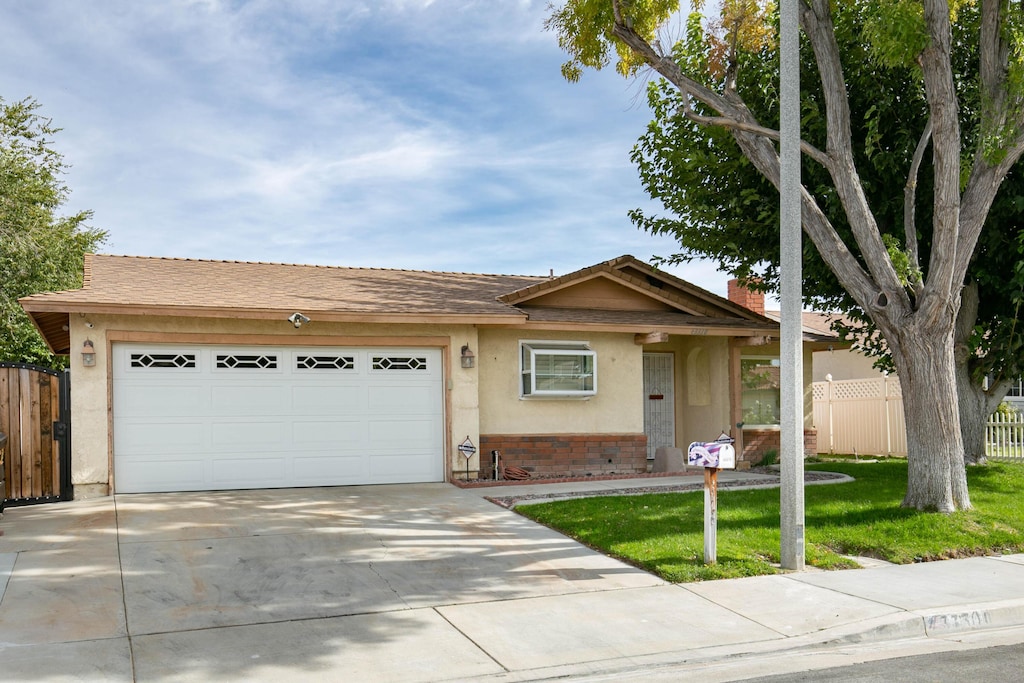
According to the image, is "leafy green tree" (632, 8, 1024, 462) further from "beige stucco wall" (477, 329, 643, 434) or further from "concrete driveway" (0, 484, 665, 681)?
"concrete driveway" (0, 484, 665, 681)

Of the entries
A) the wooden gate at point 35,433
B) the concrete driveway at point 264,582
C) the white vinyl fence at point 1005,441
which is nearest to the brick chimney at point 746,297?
the white vinyl fence at point 1005,441

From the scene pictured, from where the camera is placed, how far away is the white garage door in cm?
1232

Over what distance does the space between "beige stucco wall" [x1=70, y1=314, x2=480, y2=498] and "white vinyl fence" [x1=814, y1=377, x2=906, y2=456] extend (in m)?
10.5

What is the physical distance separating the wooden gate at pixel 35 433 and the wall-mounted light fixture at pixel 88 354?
39 centimetres

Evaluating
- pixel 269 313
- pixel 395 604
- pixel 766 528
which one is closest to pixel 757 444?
pixel 766 528

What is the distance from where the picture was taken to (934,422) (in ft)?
34.2

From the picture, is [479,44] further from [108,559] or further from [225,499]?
[108,559]

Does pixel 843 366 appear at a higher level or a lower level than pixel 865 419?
higher

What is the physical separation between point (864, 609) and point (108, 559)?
6.91 m

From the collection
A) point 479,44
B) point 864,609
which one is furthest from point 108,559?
point 479,44

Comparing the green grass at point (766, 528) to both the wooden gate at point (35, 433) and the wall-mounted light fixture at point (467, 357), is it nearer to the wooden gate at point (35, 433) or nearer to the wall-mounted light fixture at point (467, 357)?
the wall-mounted light fixture at point (467, 357)

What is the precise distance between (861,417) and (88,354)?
16.7 metres

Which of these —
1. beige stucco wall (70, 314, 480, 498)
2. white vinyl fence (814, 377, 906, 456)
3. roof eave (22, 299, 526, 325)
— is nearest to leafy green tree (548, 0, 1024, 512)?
roof eave (22, 299, 526, 325)

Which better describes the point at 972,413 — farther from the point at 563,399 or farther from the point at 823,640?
the point at 823,640
